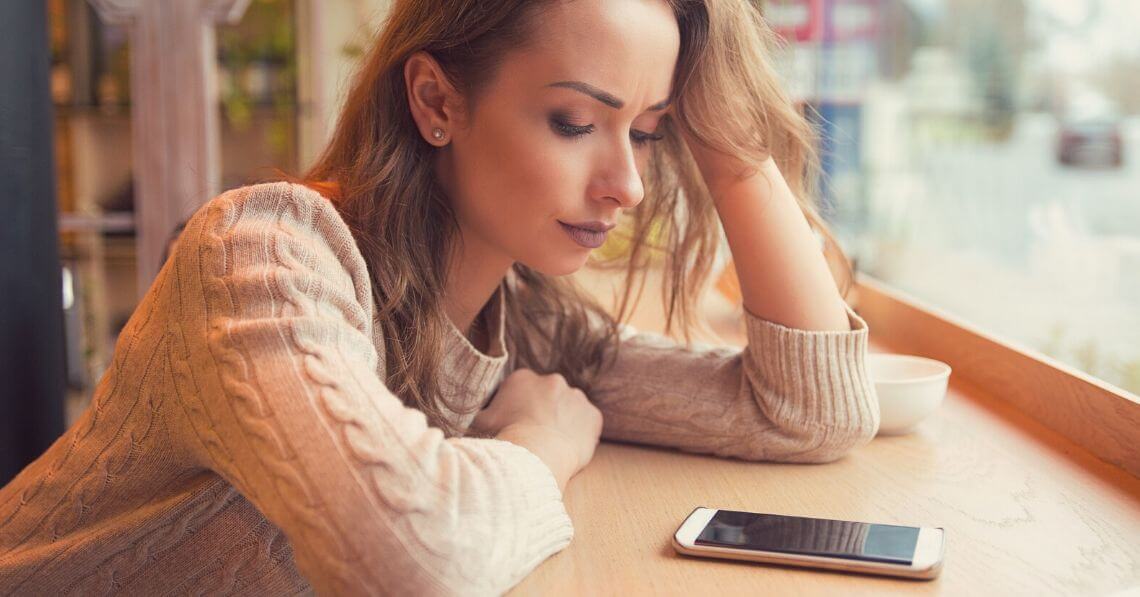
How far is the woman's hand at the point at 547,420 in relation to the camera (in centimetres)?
108

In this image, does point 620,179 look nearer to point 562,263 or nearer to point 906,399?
point 562,263

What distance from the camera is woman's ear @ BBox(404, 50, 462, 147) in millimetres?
1118

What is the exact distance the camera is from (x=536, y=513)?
86cm

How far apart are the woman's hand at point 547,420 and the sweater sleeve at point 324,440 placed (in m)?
0.16

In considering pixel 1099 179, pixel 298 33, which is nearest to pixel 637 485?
pixel 1099 179

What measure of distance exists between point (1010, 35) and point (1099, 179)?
61 centimetres

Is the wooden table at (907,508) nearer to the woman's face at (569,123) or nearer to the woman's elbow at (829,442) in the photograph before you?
the woman's elbow at (829,442)

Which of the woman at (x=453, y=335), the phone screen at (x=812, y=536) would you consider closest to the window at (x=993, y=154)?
the woman at (x=453, y=335)

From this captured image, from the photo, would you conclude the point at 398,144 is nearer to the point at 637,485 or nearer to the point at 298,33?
the point at 637,485

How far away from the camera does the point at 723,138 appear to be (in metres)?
1.23

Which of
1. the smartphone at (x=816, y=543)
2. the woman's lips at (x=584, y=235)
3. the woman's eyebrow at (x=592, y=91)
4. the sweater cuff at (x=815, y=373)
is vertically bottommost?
the smartphone at (x=816, y=543)

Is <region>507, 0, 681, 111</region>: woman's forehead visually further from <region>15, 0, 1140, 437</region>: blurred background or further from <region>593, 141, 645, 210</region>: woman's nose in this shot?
<region>15, 0, 1140, 437</region>: blurred background

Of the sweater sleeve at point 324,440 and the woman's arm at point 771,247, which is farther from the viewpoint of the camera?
the woman's arm at point 771,247

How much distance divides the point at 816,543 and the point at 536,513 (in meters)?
0.23
